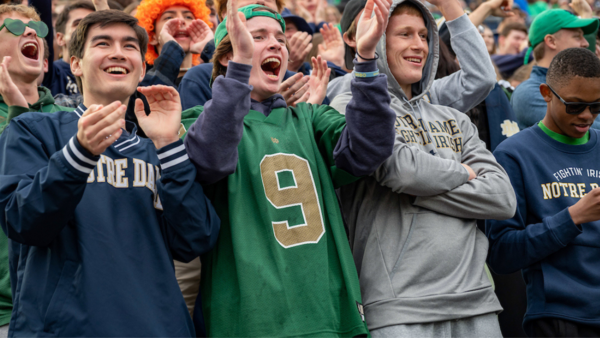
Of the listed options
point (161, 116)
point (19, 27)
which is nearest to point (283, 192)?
point (161, 116)

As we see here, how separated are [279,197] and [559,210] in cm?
172

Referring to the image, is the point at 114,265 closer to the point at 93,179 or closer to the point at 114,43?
the point at 93,179

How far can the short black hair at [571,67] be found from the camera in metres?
3.80

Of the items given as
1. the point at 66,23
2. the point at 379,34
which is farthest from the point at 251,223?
the point at 66,23

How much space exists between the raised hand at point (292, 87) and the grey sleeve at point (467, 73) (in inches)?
36.8

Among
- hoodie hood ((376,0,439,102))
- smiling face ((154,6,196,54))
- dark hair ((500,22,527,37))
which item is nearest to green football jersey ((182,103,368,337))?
hoodie hood ((376,0,439,102))

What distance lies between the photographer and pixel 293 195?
290 cm

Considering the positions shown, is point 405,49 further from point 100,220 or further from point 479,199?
point 100,220

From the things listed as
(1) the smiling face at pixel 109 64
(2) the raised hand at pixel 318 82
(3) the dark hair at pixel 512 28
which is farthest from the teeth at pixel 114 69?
(3) the dark hair at pixel 512 28

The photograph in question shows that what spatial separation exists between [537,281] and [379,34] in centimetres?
173

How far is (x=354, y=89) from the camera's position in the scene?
2.87 m

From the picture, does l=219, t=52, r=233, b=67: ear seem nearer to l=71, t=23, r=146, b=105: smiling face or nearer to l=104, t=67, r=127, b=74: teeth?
l=71, t=23, r=146, b=105: smiling face

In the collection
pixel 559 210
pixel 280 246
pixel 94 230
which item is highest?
pixel 94 230

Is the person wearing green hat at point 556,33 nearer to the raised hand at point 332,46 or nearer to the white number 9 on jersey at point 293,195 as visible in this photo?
the raised hand at point 332,46
